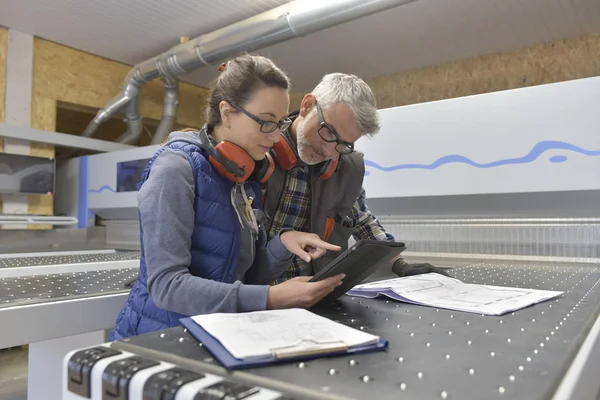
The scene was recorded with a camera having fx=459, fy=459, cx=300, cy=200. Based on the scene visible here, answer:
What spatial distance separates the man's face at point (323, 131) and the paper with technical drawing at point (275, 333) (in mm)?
693

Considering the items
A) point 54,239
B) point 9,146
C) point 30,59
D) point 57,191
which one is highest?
point 30,59

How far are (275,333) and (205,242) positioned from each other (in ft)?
1.24

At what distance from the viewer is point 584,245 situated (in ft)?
6.09

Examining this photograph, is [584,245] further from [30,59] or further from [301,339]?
[30,59]

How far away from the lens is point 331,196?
1.47 metres

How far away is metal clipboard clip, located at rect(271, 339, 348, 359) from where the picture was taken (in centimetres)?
57

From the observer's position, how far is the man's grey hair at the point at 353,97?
53.1 inches

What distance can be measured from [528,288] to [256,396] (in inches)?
38.8

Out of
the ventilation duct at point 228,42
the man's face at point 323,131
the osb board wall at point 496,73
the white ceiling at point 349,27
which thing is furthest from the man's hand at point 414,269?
the osb board wall at point 496,73

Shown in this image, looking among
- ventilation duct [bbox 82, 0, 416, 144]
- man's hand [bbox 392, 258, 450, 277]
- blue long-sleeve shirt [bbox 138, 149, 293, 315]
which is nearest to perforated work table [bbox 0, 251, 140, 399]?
blue long-sleeve shirt [bbox 138, 149, 293, 315]

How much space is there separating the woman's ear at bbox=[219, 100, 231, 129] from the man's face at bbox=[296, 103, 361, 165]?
325 millimetres

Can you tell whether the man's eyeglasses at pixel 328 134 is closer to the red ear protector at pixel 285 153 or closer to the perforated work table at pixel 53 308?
the red ear protector at pixel 285 153

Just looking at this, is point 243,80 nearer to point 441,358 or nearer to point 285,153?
point 285,153

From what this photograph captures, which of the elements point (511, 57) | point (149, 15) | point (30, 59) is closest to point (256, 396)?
point (149, 15)
